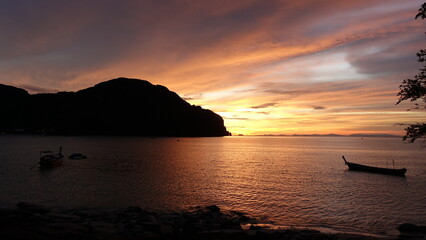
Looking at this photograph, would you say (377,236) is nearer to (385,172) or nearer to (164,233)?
(164,233)

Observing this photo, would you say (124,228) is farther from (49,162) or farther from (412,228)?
(49,162)

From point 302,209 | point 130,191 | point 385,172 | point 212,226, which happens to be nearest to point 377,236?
point 302,209

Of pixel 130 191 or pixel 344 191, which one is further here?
pixel 344 191

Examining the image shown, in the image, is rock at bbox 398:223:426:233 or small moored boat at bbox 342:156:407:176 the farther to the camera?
small moored boat at bbox 342:156:407:176

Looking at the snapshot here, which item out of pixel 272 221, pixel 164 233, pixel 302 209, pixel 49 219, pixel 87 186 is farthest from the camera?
pixel 87 186

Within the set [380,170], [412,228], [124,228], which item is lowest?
[380,170]

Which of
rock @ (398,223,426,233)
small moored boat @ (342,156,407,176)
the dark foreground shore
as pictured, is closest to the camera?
the dark foreground shore

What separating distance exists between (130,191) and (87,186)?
8082mm

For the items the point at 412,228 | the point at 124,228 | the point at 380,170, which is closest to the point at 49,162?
the point at 124,228

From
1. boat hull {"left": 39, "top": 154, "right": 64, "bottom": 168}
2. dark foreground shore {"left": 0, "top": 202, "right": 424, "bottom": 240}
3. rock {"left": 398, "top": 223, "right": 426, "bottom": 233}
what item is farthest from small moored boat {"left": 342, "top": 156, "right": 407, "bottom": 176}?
boat hull {"left": 39, "top": 154, "right": 64, "bottom": 168}

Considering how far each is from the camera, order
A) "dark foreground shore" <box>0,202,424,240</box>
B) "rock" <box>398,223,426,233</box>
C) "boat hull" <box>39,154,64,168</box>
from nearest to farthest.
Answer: "dark foreground shore" <box>0,202,424,240</box> < "rock" <box>398,223,426,233</box> < "boat hull" <box>39,154,64,168</box>

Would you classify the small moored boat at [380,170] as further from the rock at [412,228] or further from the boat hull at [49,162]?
the boat hull at [49,162]

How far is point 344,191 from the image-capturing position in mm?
43969

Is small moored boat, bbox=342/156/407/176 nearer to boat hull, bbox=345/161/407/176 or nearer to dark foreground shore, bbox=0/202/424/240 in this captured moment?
boat hull, bbox=345/161/407/176
